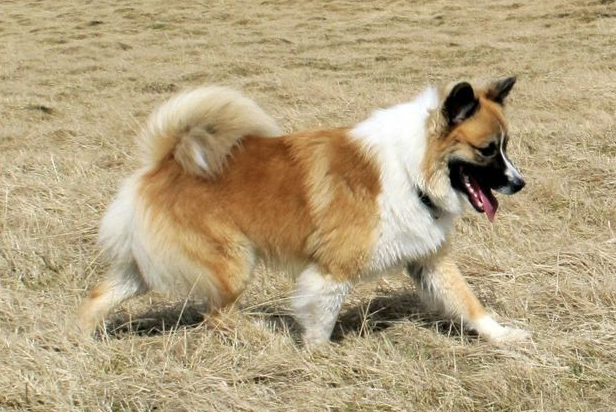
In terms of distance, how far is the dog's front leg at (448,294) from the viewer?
3814 mm

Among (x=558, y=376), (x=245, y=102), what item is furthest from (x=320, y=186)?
(x=558, y=376)

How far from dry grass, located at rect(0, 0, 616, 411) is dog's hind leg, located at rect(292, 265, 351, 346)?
0.11 m

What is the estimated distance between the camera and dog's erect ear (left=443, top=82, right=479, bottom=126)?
3486mm

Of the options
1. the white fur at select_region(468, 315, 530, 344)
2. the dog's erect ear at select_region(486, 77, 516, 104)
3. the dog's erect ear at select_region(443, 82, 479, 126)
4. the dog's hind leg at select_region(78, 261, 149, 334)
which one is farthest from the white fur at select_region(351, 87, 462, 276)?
the dog's hind leg at select_region(78, 261, 149, 334)

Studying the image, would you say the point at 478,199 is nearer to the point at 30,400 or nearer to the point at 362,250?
the point at 362,250

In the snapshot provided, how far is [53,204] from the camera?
5469mm

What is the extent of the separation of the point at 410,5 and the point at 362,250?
49.5 feet

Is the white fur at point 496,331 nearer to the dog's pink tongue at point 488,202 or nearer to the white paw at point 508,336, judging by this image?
the white paw at point 508,336

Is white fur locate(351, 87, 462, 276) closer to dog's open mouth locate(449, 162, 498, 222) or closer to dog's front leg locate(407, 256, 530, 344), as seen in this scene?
dog's open mouth locate(449, 162, 498, 222)

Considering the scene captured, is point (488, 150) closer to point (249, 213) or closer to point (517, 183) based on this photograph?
point (517, 183)

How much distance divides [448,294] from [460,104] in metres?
0.93

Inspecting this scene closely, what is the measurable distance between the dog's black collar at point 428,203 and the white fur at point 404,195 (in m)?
0.01

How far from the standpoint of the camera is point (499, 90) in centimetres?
388

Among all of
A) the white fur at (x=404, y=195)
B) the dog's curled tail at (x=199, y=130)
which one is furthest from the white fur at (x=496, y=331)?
the dog's curled tail at (x=199, y=130)
